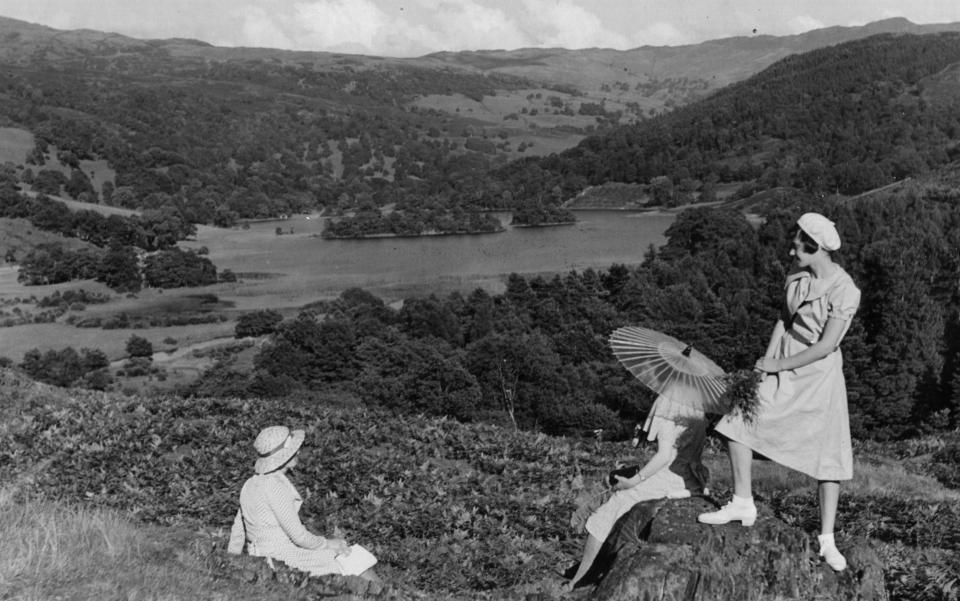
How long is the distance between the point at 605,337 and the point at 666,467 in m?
64.2

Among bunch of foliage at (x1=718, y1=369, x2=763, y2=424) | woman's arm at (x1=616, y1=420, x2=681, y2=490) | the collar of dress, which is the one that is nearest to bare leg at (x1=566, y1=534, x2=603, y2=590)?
woman's arm at (x1=616, y1=420, x2=681, y2=490)

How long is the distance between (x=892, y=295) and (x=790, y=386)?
198 feet

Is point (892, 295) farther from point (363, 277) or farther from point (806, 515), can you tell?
point (363, 277)

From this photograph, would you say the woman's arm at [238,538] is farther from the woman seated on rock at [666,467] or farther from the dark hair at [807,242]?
the dark hair at [807,242]

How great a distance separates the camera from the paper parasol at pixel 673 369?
678cm

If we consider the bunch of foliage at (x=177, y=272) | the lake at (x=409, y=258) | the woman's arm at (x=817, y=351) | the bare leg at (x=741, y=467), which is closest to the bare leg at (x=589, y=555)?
the bare leg at (x=741, y=467)

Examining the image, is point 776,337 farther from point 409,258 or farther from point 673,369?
point 409,258

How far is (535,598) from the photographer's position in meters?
6.90

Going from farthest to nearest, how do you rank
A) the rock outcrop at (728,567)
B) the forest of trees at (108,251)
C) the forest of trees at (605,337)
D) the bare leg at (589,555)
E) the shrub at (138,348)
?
the forest of trees at (108,251)
the shrub at (138,348)
the forest of trees at (605,337)
the bare leg at (589,555)
the rock outcrop at (728,567)

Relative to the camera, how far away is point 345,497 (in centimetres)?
1087

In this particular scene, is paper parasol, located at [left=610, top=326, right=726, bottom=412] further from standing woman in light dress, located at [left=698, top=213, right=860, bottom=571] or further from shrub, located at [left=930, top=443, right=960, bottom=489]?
shrub, located at [left=930, top=443, right=960, bottom=489]

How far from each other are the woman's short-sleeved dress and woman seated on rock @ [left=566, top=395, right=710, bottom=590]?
58 centimetres

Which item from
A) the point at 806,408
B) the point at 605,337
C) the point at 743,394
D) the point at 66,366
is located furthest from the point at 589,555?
the point at 66,366

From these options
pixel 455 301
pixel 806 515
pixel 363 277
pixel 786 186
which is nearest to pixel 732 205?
pixel 786 186
